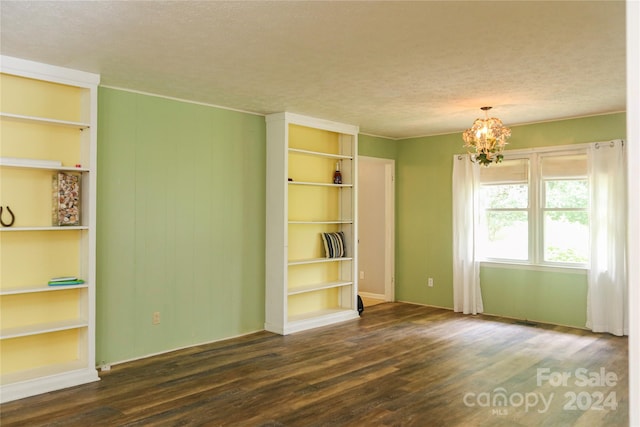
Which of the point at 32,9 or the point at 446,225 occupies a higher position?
the point at 32,9

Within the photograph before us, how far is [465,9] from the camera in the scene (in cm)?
267

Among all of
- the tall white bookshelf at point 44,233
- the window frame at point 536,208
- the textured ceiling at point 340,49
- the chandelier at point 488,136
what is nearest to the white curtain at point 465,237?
the window frame at point 536,208

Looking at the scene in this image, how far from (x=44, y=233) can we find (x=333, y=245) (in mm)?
3344

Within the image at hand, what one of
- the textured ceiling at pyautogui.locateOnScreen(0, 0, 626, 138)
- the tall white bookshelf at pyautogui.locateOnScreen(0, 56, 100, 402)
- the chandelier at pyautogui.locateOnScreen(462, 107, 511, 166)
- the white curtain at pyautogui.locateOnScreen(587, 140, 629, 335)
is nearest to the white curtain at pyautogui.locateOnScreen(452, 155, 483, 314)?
the white curtain at pyautogui.locateOnScreen(587, 140, 629, 335)

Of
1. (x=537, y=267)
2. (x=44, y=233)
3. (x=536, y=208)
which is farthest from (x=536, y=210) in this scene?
(x=44, y=233)

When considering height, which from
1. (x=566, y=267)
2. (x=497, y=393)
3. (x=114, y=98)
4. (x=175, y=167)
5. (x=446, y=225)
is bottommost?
(x=497, y=393)

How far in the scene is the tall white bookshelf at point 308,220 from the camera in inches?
214

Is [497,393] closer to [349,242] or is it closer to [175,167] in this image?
[349,242]

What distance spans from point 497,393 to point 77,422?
3.06 m

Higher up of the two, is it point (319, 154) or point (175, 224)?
point (319, 154)

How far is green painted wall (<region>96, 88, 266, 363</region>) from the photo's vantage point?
14.2 feet

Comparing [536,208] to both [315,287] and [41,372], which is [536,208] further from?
[41,372]

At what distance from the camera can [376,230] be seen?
7.67 metres

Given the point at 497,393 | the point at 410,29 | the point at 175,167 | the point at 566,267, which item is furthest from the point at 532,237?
the point at 175,167
